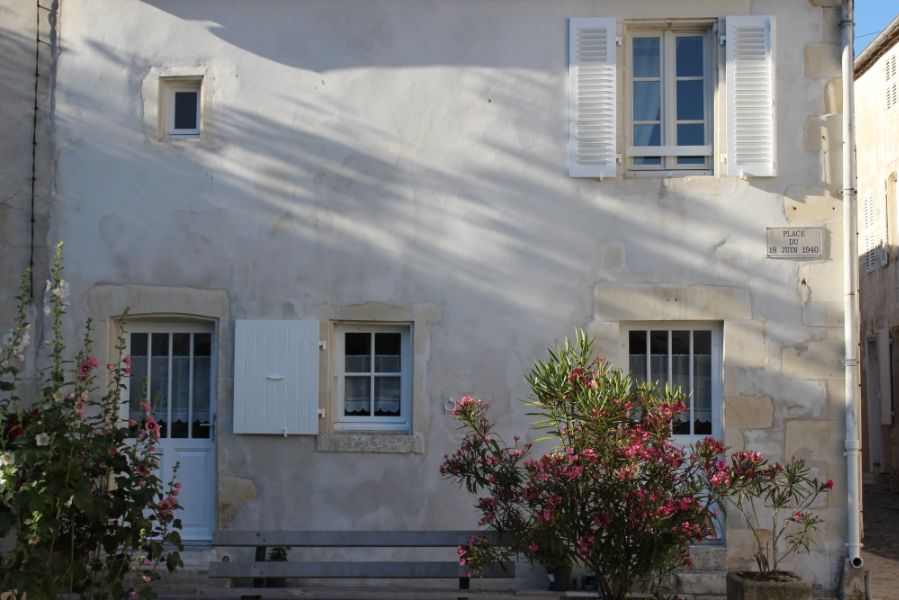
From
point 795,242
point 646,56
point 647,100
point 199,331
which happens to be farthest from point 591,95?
point 199,331

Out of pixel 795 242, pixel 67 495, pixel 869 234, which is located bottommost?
pixel 67 495

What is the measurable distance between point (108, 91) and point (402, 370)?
318 cm

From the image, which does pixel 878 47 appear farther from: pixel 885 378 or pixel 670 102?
pixel 670 102

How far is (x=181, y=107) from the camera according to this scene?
9273mm

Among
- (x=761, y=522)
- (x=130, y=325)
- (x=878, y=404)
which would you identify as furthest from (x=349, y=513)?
(x=878, y=404)

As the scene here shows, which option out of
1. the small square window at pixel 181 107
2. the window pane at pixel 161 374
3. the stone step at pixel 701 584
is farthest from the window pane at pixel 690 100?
the window pane at pixel 161 374

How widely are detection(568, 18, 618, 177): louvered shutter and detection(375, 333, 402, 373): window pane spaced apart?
1877 millimetres

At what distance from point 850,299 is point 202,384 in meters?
5.01

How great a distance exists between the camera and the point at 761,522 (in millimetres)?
→ 8703

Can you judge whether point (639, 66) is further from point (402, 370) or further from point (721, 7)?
point (402, 370)

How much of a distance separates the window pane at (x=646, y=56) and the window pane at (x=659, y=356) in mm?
2034

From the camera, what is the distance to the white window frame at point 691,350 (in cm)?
889

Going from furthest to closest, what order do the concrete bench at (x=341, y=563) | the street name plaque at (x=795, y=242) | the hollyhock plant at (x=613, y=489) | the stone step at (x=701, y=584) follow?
1. the street name plaque at (x=795, y=242)
2. the stone step at (x=701, y=584)
3. the concrete bench at (x=341, y=563)
4. the hollyhock plant at (x=613, y=489)

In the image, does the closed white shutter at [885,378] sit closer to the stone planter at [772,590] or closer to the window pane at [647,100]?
the window pane at [647,100]
